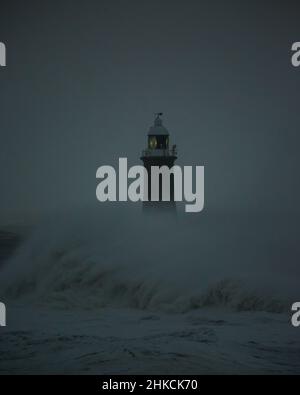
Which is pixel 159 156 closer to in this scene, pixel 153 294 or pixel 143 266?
pixel 143 266

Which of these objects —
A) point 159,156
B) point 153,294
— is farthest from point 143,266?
point 159,156

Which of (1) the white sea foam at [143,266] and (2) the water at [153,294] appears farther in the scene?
(1) the white sea foam at [143,266]

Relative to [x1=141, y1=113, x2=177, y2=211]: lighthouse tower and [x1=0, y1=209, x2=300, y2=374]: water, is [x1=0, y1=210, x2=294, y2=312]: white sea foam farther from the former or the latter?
[x1=141, y1=113, x2=177, y2=211]: lighthouse tower

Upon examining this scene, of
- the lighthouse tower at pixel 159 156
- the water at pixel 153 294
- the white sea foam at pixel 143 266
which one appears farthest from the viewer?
the lighthouse tower at pixel 159 156

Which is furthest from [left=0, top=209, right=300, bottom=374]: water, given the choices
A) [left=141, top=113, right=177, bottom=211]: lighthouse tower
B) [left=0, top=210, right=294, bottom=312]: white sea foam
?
[left=141, top=113, right=177, bottom=211]: lighthouse tower

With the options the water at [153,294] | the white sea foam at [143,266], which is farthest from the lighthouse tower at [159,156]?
the water at [153,294]

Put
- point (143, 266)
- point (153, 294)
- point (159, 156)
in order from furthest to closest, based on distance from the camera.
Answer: point (159, 156), point (143, 266), point (153, 294)

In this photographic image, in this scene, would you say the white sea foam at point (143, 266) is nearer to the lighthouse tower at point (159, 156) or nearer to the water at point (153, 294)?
the water at point (153, 294)

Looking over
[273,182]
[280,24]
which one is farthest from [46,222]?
[280,24]

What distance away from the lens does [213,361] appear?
18.0 meters

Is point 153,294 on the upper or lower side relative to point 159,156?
lower
